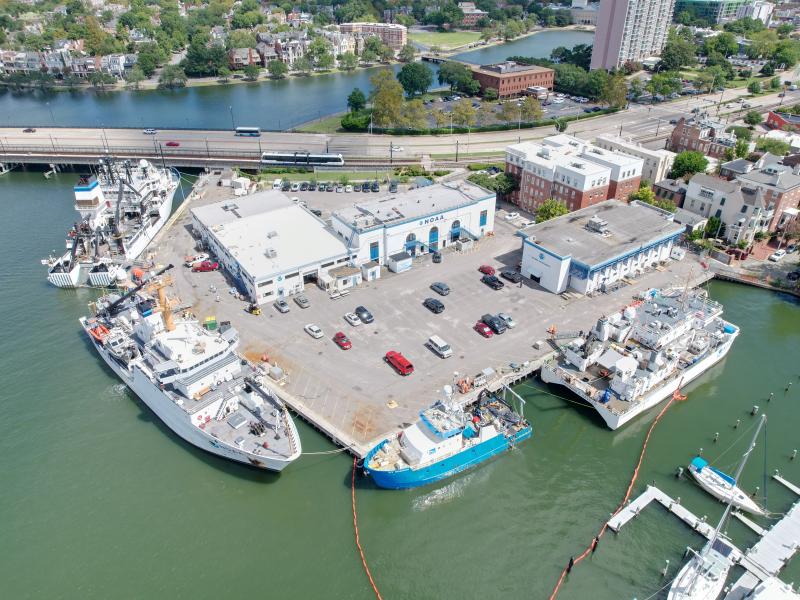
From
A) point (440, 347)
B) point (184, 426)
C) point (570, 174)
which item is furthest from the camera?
point (570, 174)

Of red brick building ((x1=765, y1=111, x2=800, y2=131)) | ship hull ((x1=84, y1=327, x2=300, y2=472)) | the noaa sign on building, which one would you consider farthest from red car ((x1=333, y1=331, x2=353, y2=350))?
red brick building ((x1=765, y1=111, x2=800, y2=131))

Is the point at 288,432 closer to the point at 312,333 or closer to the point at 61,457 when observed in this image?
the point at 312,333

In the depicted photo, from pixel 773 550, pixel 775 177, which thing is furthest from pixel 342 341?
pixel 775 177

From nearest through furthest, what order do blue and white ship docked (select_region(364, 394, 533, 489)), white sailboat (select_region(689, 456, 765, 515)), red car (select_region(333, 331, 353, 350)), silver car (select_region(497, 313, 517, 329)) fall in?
white sailboat (select_region(689, 456, 765, 515)) < blue and white ship docked (select_region(364, 394, 533, 489)) < red car (select_region(333, 331, 353, 350)) < silver car (select_region(497, 313, 517, 329))

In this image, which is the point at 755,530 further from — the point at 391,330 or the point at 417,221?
the point at 417,221

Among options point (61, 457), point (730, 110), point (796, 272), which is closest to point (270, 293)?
point (61, 457)

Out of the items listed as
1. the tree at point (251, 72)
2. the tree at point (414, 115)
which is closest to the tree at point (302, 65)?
the tree at point (251, 72)

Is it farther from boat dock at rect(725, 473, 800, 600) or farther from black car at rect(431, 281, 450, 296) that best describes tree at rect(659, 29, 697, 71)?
boat dock at rect(725, 473, 800, 600)
